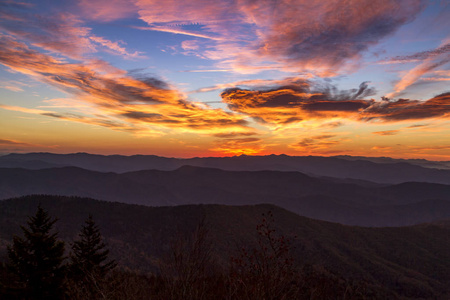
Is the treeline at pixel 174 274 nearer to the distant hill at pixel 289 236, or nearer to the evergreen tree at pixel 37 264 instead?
the evergreen tree at pixel 37 264

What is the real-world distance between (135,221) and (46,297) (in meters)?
141

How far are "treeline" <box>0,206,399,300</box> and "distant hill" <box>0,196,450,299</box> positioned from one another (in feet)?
217

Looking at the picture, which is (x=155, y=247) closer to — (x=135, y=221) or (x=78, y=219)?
(x=135, y=221)

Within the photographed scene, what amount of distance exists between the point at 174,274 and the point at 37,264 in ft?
62.1

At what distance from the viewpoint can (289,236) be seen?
115688 mm

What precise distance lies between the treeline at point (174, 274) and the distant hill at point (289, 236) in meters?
66.0

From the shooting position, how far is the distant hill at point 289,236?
9800 centimetres

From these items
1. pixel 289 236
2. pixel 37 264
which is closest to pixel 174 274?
pixel 37 264

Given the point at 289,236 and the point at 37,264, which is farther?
the point at 289,236

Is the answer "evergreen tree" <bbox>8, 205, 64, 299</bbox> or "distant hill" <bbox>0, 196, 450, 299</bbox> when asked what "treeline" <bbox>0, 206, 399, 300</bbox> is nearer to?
"evergreen tree" <bbox>8, 205, 64, 299</bbox>

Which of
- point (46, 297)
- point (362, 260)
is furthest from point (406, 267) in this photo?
point (46, 297)

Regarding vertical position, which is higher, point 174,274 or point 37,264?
point 174,274

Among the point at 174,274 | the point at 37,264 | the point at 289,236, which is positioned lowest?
the point at 289,236

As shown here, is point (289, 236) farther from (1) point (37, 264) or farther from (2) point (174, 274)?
(2) point (174, 274)
